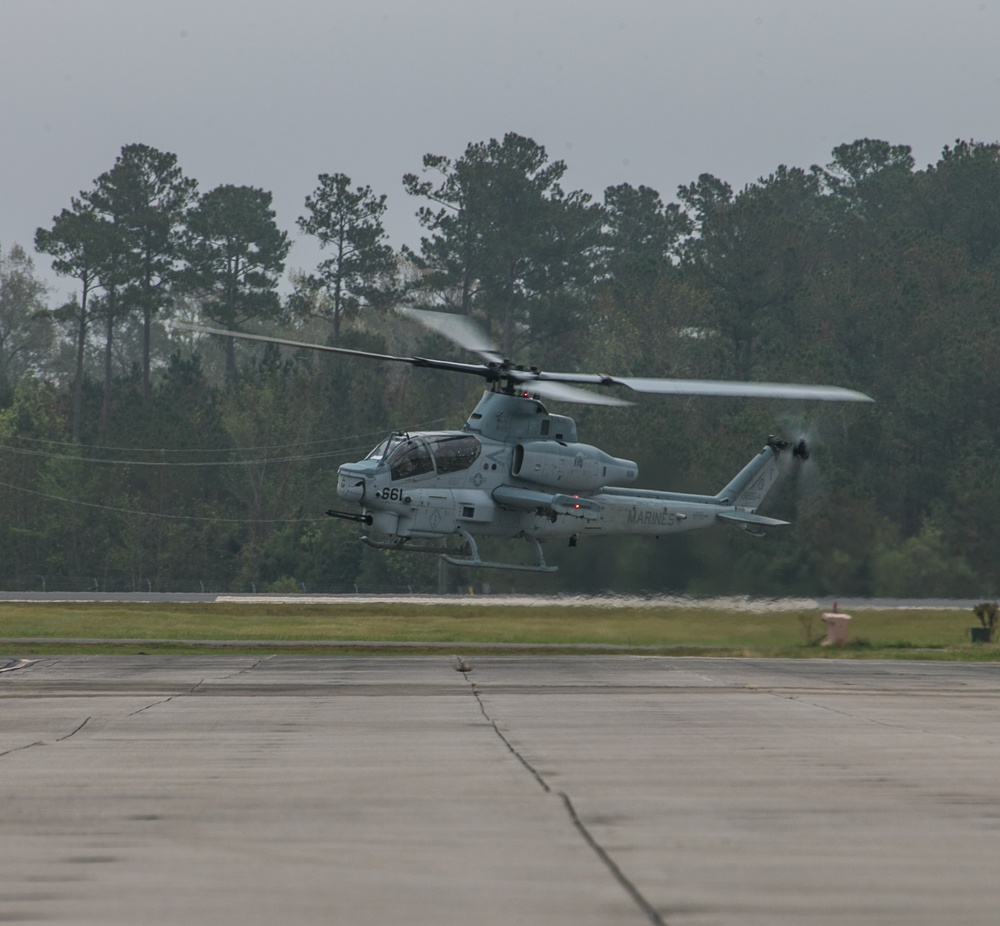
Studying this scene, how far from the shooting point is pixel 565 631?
125 feet

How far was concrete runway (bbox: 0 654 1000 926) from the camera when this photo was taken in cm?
646

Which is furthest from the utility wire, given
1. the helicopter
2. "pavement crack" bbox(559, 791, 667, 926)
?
"pavement crack" bbox(559, 791, 667, 926)

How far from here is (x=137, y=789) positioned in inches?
406

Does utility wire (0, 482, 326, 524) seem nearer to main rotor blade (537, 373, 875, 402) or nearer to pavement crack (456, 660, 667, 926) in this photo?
main rotor blade (537, 373, 875, 402)

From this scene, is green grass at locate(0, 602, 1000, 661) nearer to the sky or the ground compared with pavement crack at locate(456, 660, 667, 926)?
nearer to the ground

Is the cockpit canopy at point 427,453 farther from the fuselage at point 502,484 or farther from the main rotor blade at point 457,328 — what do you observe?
the main rotor blade at point 457,328

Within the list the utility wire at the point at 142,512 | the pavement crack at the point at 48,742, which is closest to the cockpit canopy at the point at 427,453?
the pavement crack at the point at 48,742

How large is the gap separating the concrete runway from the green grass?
49.5ft

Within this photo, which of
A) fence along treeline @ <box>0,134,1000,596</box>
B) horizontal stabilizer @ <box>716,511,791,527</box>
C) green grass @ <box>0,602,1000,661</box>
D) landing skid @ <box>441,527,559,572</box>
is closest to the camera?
green grass @ <box>0,602,1000,661</box>

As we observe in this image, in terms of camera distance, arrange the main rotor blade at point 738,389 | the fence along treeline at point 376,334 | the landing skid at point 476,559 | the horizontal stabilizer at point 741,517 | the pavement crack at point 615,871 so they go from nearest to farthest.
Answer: the pavement crack at point 615,871 → the main rotor blade at point 738,389 → the landing skid at point 476,559 → the horizontal stabilizer at point 741,517 → the fence along treeline at point 376,334

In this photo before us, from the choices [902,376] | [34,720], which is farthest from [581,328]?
[34,720]

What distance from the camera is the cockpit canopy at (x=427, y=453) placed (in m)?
37.5

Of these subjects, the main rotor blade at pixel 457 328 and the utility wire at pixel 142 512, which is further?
the utility wire at pixel 142 512

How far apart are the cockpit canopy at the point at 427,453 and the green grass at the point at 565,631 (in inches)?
169
